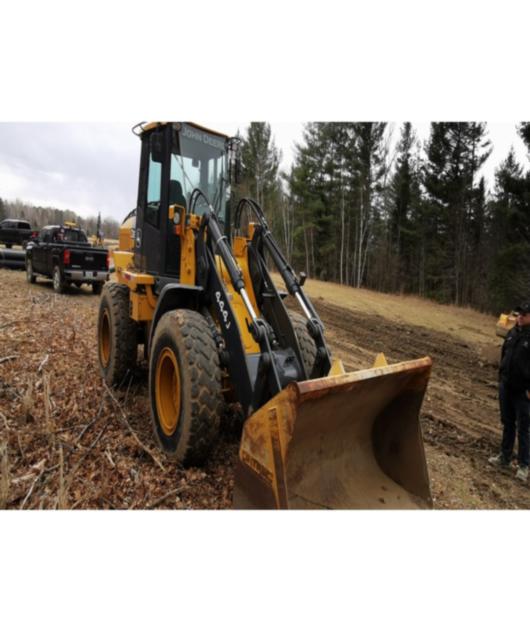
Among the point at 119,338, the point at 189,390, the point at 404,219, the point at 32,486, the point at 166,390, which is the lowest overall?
the point at 32,486

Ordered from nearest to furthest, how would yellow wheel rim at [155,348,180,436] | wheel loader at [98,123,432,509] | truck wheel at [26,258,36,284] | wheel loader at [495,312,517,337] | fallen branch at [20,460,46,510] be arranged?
wheel loader at [98,123,432,509]
fallen branch at [20,460,46,510]
yellow wheel rim at [155,348,180,436]
wheel loader at [495,312,517,337]
truck wheel at [26,258,36,284]

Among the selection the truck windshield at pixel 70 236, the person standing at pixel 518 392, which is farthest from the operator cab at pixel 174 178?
the truck windshield at pixel 70 236

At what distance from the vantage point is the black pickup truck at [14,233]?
2081cm

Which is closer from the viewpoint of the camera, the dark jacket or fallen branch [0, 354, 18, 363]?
the dark jacket

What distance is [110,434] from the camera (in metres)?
4.05

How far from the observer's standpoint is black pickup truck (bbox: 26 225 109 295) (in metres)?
11.9

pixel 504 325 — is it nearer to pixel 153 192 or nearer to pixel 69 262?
pixel 153 192

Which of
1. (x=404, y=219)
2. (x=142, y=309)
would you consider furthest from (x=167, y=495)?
(x=404, y=219)

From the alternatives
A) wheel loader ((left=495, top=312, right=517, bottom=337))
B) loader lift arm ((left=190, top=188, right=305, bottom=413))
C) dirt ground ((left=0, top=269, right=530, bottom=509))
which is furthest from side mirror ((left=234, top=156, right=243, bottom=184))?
wheel loader ((left=495, top=312, right=517, bottom=337))

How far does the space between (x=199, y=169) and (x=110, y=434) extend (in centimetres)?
285

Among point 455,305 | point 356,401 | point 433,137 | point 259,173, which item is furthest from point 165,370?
point 259,173

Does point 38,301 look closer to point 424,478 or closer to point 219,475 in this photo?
point 219,475

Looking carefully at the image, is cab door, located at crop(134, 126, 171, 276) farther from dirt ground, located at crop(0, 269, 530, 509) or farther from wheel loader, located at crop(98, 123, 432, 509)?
dirt ground, located at crop(0, 269, 530, 509)

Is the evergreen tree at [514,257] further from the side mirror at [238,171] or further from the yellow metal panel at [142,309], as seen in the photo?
the yellow metal panel at [142,309]
